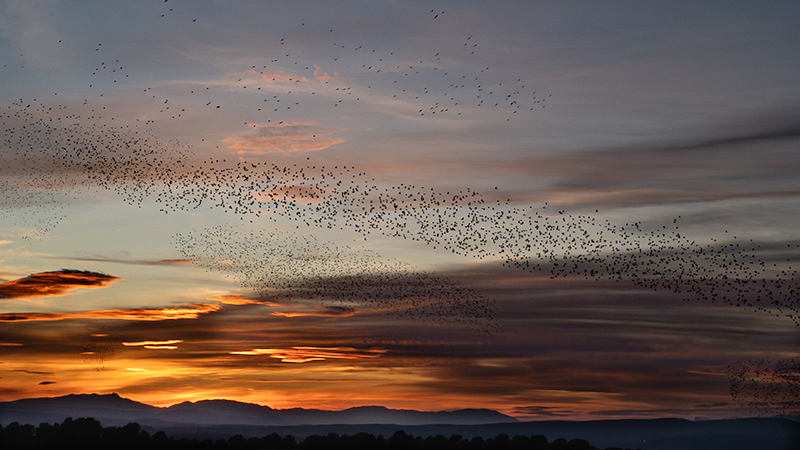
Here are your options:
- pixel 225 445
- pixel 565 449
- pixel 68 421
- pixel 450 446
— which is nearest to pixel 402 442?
pixel 450 446

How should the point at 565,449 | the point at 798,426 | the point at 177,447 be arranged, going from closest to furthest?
1. the point at 177,447
2. the point at 798,426
3. the point at 565,449

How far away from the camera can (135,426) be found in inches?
6319

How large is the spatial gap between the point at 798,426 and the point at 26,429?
149m

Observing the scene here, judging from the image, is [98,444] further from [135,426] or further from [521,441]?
[521,441]

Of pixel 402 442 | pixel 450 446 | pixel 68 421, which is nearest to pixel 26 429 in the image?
pixel 68 421

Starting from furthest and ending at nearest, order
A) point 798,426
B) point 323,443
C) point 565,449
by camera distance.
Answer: point 565,449
point 323,443
point 798,426

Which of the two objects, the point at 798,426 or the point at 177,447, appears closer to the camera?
the point at 177,447

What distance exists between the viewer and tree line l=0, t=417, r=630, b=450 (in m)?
146

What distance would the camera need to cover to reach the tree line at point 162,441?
146 m

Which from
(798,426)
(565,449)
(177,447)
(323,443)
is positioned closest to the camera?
(177,447)

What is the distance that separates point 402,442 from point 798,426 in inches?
2996

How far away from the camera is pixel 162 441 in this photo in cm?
14888

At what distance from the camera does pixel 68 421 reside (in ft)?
535

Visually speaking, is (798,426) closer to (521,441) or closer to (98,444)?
(521,441)
